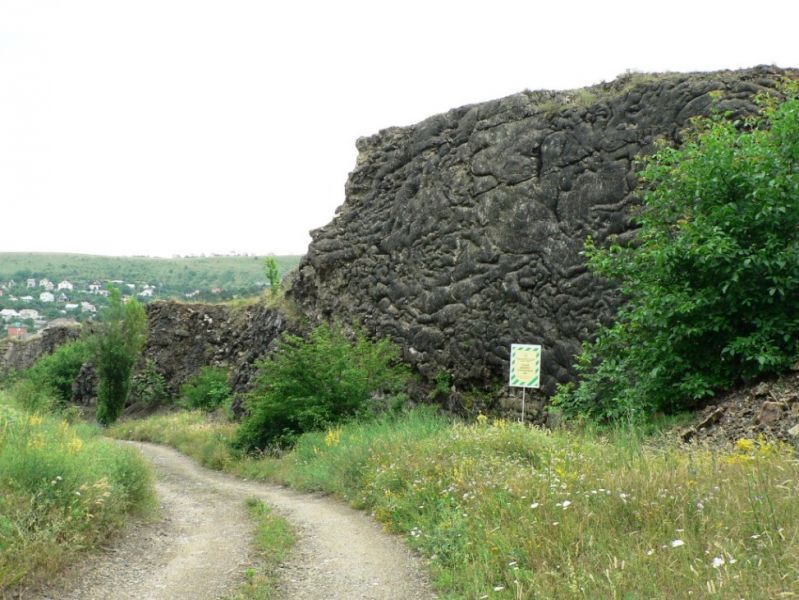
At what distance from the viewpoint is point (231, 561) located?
7742 mm

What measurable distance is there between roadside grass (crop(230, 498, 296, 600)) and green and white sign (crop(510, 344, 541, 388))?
19.2 feet

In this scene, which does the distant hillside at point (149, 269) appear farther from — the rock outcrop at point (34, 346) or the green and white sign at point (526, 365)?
the green and white sign at point (526, 365)

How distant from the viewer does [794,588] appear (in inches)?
155

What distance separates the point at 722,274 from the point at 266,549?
23.6ft

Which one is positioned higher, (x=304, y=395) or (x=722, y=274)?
(x=722, y=274)

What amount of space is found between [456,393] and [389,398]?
1906 millimetres

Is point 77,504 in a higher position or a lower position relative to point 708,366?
lower

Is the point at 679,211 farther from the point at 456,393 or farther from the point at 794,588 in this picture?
the point at 456,393

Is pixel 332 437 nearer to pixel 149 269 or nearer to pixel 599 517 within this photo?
pixel 599 517

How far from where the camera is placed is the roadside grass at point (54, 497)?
6371 millimetres

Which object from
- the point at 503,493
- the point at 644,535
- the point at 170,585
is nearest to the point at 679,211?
the point at 503,493

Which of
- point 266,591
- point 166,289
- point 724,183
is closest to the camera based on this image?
point 266,591

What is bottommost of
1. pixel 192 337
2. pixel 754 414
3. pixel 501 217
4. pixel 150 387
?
pixel 150 387

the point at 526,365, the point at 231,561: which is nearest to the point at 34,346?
the point at 526,365
